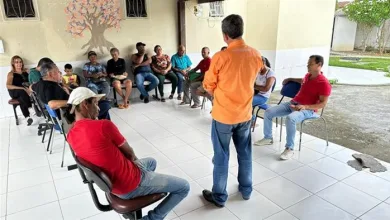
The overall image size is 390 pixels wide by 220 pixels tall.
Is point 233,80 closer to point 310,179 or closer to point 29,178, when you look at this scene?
point 310,179

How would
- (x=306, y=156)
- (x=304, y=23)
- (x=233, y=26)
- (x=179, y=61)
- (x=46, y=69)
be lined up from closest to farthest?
(x=233, y=26) < (x=46, y=69) < (x=306, y=156) < (x=179, y=61) < (x=304, y=23)

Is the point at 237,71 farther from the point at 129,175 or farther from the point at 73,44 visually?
the point at 73,44

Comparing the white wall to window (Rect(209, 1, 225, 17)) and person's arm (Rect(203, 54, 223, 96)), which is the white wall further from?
person's arm (Rect(203, 54, 223, 96))

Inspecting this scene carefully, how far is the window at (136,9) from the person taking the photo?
5.43 meters

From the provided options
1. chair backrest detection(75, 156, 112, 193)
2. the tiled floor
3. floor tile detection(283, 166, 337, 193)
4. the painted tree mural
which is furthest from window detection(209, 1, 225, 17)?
chair backrest detection(75, 156, 112, 193)

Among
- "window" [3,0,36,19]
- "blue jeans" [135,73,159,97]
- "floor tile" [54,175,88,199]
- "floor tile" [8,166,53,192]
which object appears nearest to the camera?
"floor tile" [54,175,88,199]

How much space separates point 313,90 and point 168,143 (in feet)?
5.98

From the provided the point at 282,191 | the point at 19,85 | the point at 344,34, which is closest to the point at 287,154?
the point at 282,191

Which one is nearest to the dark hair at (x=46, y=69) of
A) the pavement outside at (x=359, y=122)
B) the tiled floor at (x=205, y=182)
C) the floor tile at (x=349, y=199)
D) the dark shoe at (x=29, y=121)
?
the tiled floor at (x=205, y=182)

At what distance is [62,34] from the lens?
493 centimetres

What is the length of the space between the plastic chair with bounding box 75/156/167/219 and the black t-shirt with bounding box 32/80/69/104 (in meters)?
1.49

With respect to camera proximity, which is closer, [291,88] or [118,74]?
[291,88]

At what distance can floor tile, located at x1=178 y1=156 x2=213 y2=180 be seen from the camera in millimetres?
2738

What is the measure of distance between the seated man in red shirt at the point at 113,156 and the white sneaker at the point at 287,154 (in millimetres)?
1631
